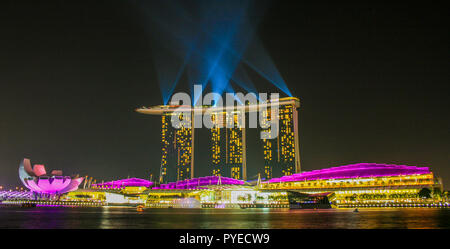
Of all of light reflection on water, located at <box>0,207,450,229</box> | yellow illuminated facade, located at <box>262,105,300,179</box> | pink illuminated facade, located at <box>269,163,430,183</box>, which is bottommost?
light reflection on water, located at <box>0,207,450,229</box>

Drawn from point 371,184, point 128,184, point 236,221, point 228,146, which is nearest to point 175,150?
point 228,146

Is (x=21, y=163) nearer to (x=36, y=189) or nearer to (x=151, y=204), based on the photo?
(x=36, y=189)

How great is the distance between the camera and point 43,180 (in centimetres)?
10275

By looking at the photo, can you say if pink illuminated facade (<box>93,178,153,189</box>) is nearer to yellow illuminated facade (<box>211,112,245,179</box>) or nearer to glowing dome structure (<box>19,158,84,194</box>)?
glowing dome structure (<box>19,158,84,194</box>)

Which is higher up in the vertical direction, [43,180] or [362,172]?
[362,172]

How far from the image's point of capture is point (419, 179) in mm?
82188

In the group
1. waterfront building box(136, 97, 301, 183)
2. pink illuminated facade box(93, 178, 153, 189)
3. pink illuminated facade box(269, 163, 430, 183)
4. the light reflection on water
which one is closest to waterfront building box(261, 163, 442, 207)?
pink illuminated facade box(269, 163, 430, 183)

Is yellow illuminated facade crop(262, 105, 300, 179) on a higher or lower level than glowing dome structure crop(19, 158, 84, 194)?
higher

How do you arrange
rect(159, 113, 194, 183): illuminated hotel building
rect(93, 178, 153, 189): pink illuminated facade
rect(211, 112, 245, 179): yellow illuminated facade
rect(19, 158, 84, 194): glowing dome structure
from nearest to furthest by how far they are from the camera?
rect(19, 158, 84, 194): glowing dome structure → rect(93, 178, 153, 189): pink illuminated facade → rect(211, 112, 245, 179): yellow illuminated facade → rect(159, 113, 194, 183): illuminated hotel building

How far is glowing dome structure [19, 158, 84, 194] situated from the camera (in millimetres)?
102562

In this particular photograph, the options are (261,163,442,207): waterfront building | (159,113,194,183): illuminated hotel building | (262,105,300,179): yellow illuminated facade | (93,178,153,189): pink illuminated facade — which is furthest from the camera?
(159,113,194,183): illuminated hotel building

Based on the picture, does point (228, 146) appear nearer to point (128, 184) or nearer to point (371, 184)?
point (128, 184)

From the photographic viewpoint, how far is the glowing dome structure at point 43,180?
103 meters
